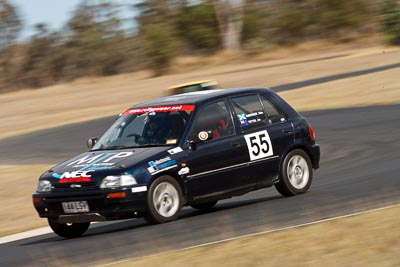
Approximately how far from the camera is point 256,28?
7688cm

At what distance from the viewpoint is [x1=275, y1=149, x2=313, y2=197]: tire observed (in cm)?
1177

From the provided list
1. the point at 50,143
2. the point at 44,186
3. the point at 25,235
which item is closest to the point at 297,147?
the point at 44,186

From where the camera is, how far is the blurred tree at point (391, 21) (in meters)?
54.2

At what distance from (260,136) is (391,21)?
149 feet

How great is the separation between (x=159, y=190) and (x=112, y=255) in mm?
1822

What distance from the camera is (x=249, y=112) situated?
11570 millimetres

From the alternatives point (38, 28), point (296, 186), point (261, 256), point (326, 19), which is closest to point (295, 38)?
point (326, 19)

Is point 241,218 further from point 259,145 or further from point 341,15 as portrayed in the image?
point 341,15

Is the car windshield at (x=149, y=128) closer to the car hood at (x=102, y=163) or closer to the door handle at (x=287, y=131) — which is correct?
the car hood at (x=102, y=163)

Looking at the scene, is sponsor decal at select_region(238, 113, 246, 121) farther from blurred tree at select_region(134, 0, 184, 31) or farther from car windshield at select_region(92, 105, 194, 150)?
blurred tree at select_region(134, 0, 184, 31)

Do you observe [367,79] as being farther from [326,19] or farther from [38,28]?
[38,28]

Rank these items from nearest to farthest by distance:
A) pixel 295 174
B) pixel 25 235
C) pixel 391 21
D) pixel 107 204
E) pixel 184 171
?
pixel 107 204 → pixel 184 171 → pixel 25 235 → pixel 295 174 → pixel 391 21

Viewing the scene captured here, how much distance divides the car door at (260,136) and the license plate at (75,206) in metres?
2.17

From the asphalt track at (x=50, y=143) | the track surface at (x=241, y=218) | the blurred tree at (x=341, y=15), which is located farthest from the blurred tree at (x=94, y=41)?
the track surface at (x=241, y=218)
